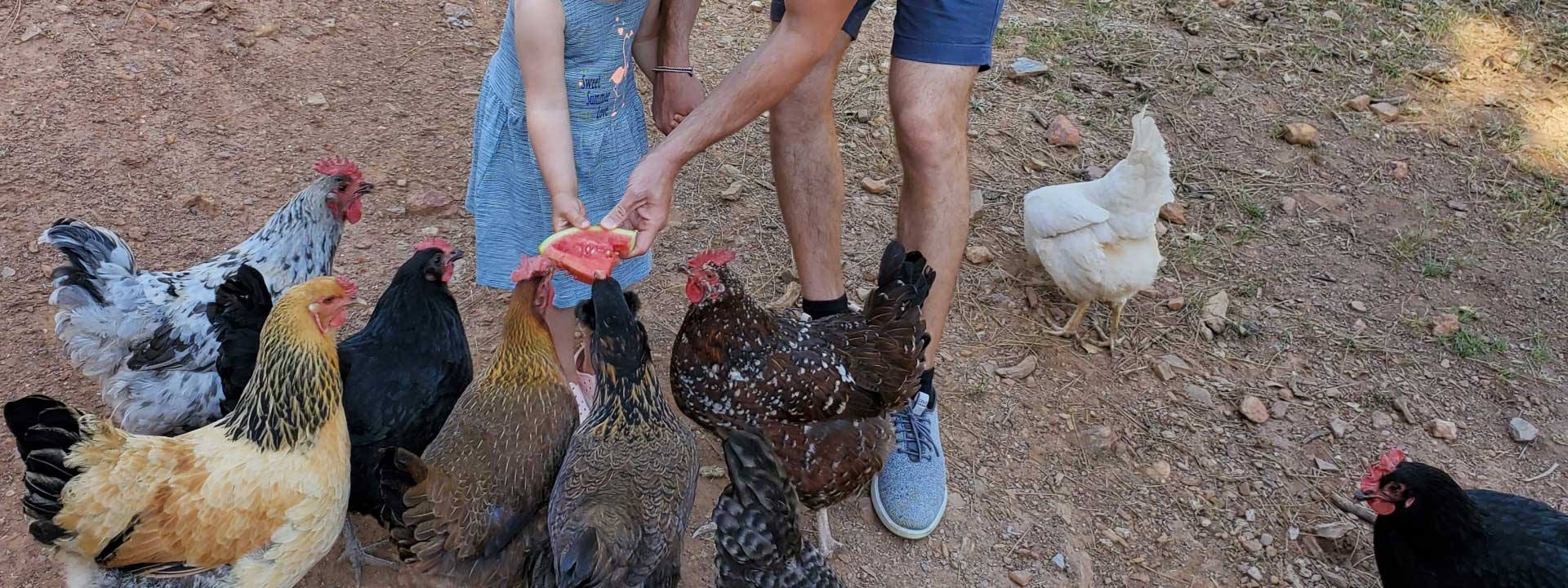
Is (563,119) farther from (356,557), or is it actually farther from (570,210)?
(356,557)

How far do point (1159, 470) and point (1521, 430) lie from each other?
1.44m

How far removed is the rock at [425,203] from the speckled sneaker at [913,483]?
2258mm

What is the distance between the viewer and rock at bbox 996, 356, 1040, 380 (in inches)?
141

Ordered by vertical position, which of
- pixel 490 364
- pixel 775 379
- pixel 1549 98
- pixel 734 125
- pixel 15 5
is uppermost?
pixel 15 5

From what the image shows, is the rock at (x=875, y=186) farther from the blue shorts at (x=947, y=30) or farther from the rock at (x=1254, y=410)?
the rock at (x=1254, y=410)

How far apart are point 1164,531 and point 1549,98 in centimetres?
420

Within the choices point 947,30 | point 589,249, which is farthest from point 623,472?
point 947,30

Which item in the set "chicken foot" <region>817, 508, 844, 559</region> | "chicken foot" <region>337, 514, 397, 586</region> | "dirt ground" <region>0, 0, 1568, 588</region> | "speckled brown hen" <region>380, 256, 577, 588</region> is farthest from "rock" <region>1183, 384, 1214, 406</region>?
"chicken foot" <region>337, 514, 397, 586</region>

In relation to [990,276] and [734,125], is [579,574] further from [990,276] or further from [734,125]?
[990,276]

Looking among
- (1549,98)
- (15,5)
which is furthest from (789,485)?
(1549,98)

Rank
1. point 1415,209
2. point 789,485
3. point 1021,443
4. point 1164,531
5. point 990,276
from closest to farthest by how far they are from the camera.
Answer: point 789,485
point 1164,531
point 1021,443
point 990,276
point 1415,209

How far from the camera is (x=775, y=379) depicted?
108 inches

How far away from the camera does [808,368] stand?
9.02ft

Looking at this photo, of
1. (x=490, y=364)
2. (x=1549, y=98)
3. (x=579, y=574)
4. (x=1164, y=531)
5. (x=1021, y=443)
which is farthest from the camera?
(x=1549, y=98)
